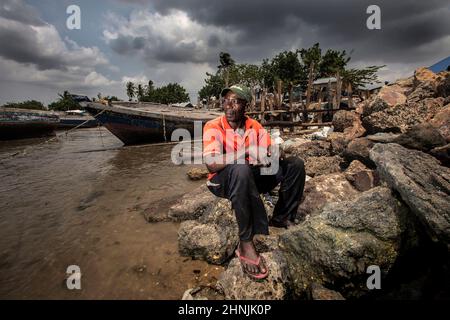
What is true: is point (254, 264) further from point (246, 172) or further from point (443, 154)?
point (443, 154)

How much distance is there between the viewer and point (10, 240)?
352 cm

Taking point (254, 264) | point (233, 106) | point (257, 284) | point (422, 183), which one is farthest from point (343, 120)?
point (257, 284)

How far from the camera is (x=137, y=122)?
1260 cm

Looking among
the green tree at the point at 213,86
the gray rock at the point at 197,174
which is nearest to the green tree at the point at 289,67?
the green tree at the point at 213,86

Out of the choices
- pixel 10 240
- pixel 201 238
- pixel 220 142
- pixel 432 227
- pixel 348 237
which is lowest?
pixel 10 240

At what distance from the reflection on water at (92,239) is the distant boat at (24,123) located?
12.6 meters

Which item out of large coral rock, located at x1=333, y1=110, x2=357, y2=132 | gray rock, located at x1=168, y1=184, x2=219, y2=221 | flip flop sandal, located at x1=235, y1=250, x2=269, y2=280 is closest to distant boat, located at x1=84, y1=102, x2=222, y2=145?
large coral rock, located at x1=333, y1=110, x2=357, y2=132

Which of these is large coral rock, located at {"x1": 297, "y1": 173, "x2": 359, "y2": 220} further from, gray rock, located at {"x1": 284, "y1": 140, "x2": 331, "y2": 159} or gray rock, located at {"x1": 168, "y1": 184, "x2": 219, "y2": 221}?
gray rock, located at {"x1": 284, "y1": 140, "x2": 331, "y2": 159}

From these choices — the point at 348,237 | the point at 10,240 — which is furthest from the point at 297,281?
the point at 10,240

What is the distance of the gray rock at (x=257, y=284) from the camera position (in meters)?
2.03

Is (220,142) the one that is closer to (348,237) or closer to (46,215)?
(348,237)

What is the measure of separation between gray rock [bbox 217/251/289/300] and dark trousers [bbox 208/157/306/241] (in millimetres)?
301
